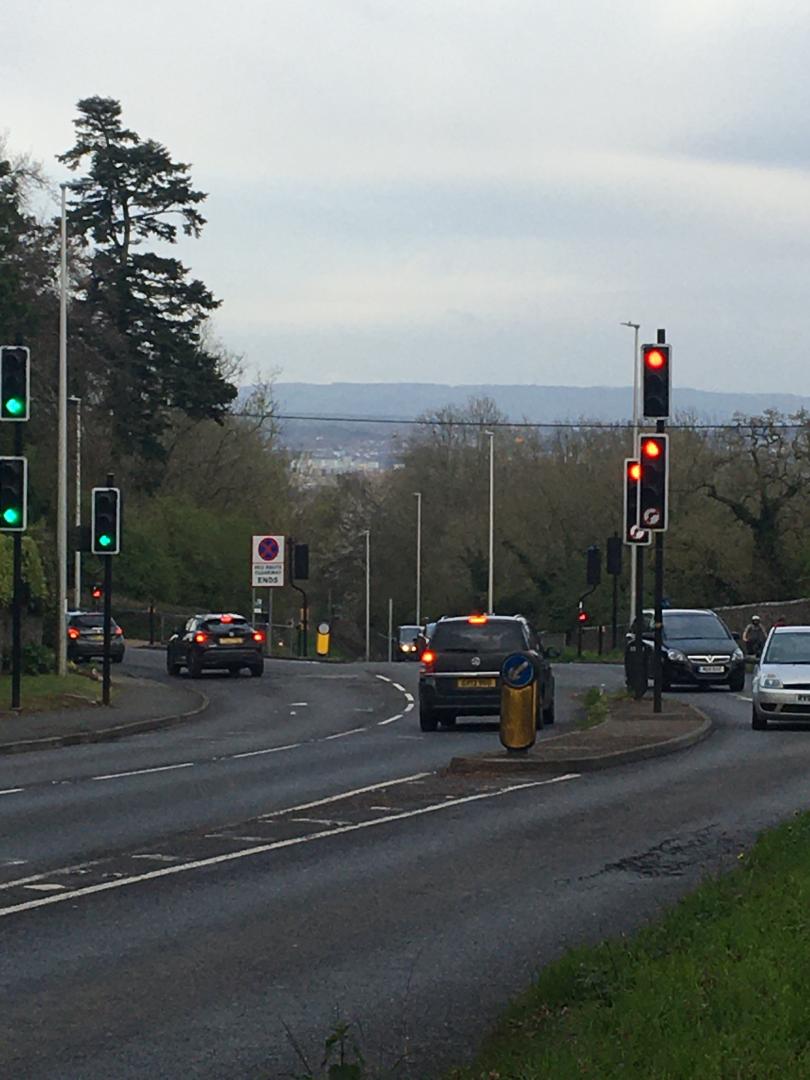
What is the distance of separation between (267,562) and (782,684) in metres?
31.3

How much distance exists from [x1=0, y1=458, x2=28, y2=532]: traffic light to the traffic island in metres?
8.13

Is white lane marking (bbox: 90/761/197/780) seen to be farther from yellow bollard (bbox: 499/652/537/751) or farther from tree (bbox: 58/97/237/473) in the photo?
tree (bbox: 58/97/237/473)

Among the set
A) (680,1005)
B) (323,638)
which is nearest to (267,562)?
(323,638)

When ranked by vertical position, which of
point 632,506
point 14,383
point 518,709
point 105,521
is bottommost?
point 518,709

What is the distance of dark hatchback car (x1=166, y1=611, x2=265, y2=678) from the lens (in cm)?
4616

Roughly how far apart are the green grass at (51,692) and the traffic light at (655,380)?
11.3 meters

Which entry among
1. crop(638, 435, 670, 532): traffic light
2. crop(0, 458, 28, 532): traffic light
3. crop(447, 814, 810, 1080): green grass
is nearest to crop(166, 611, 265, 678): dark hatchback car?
crop(0, 458, 28, 532): traffic light

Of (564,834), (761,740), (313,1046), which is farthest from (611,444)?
(313,1046)

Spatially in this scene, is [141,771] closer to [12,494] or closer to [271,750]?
[271,750]

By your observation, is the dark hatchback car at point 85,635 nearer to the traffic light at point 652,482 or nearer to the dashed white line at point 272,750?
the dashed white line at point 272,750

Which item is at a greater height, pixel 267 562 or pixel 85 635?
pixel 267 562

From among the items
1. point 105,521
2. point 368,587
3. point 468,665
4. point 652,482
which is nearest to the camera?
point 652,482

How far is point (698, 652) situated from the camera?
37062mm

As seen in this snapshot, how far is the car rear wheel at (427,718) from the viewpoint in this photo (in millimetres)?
28234
